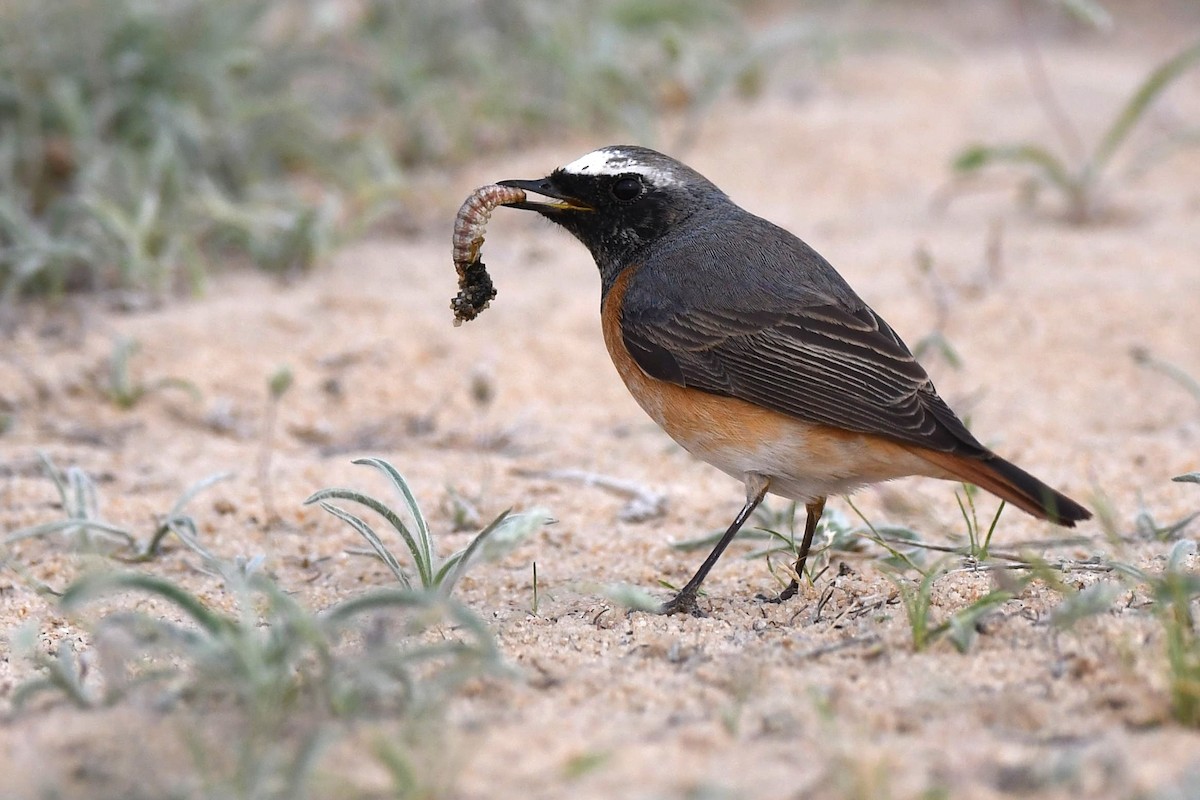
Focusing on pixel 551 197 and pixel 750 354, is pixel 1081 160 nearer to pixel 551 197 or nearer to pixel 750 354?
pixel 551 197

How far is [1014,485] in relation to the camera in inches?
161

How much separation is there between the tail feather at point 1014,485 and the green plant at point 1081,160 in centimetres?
377

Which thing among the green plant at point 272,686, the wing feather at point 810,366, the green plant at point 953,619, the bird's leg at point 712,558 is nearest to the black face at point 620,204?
the wing feather at point 810,366

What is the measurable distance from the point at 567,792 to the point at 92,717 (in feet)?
3.54

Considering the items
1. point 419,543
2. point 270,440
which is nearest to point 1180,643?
point 419,543

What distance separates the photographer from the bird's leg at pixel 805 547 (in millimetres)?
4336

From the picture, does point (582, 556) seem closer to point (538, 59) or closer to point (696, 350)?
point (696, 350)

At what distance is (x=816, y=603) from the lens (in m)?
4.21

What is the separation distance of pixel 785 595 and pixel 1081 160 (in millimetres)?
5525

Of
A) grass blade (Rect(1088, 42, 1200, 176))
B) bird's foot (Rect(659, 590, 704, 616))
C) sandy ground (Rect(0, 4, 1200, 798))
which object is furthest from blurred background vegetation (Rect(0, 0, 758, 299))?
bird's foot (Rect(659, 590, 704, 616))

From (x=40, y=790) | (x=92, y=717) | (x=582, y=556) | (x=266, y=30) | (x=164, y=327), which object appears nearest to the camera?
(x=40, y=790)

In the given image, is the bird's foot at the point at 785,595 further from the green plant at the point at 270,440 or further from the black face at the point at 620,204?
the green plant at the point at 270,440

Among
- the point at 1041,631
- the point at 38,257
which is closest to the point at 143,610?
the point at 1041,631

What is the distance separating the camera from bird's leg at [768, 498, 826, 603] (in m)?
4.34
